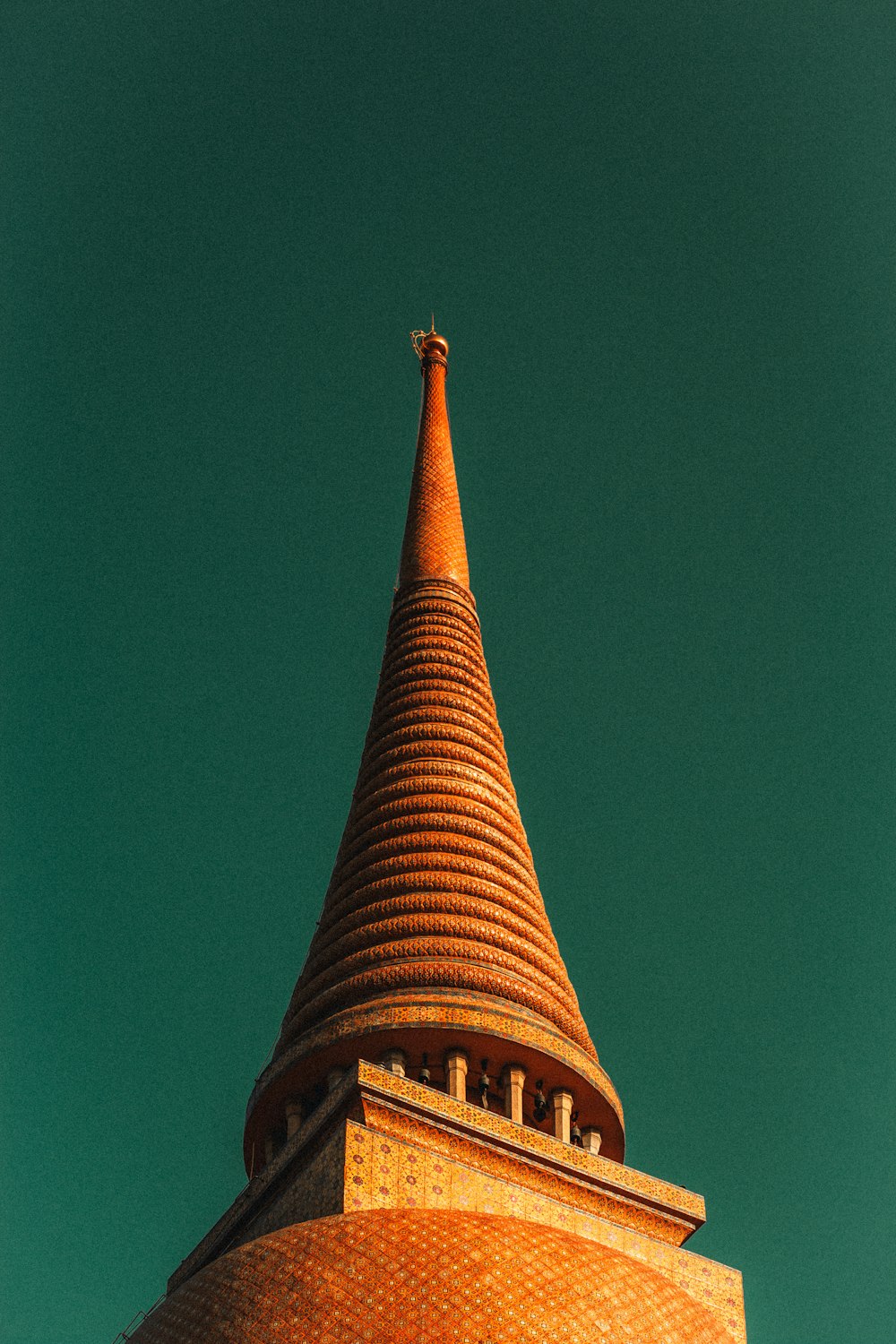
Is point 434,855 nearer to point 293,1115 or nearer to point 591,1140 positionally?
point 293,1115

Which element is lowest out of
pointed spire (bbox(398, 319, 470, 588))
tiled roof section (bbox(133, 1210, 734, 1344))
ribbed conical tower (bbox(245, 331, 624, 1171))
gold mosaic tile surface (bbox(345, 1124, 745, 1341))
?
tiled roof section (bbox(133, 1210, 734, 1344))

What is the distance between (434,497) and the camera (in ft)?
107

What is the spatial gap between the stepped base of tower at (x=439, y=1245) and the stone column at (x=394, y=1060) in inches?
67.0

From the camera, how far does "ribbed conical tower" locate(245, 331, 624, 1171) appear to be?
2134cm

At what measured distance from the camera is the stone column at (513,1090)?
2078 centimetres

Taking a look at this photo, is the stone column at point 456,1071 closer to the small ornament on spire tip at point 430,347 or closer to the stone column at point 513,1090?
→ the stone column at point 513,1090

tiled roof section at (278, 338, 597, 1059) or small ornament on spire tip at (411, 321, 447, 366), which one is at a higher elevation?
small ornament on spire tip at (411, 321, 447, 366)

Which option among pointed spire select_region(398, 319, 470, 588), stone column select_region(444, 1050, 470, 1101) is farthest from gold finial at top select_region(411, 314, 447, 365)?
stone column select_region(444, 1050, 470, 1101)

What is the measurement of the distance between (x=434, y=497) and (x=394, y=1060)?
1419 cm

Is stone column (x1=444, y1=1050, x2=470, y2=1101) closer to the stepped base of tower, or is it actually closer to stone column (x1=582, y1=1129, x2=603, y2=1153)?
the stepped base of tower

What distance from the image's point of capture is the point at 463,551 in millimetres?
31656

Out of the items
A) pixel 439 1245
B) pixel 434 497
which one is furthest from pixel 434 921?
pixel 434 497

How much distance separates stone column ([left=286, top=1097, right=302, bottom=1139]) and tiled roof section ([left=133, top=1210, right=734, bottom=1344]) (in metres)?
4.27

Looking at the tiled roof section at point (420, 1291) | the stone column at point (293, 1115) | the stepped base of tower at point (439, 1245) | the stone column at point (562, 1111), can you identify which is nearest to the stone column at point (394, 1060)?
the stone column at point (293, 1115)
